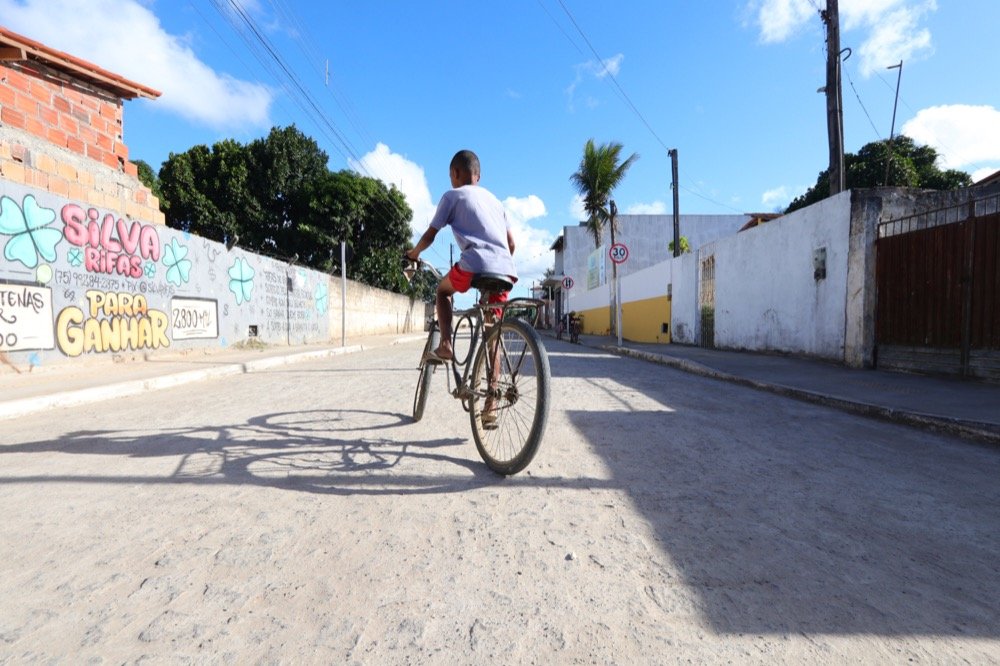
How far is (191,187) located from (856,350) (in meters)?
29.0

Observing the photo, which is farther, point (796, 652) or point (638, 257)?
point (638, 257)

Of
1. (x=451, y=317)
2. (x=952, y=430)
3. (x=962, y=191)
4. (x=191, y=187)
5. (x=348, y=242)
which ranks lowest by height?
(x=952, y=430)

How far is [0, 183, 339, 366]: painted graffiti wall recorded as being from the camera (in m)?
6.66

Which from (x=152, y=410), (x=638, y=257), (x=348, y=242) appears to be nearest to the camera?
(x=152, y=410)

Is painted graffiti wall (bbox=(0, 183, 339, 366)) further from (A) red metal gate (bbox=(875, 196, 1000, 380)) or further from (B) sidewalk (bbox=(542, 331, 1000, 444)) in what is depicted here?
(A) red metal gate (bbox=(875, 196, 1000, 380))

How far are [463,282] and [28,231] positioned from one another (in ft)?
23.5

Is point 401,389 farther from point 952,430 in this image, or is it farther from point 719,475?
point 952,430

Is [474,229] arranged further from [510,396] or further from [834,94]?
[834,94]

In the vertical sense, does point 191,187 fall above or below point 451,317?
above

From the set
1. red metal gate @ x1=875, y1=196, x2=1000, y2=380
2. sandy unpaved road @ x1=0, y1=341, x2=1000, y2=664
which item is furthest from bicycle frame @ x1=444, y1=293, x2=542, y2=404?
red metal gate @ x1=875, y1=196, x2=1000, y2=380

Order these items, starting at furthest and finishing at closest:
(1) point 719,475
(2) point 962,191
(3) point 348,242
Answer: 1. (3) point 348,242
2. (2) point 962,191
3. (1) point 719,475

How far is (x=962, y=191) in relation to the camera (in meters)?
7.08

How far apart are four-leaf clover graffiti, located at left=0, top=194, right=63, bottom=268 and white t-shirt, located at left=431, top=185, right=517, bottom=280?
6720 millimetres

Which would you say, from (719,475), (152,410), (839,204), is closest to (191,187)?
(152,410)
